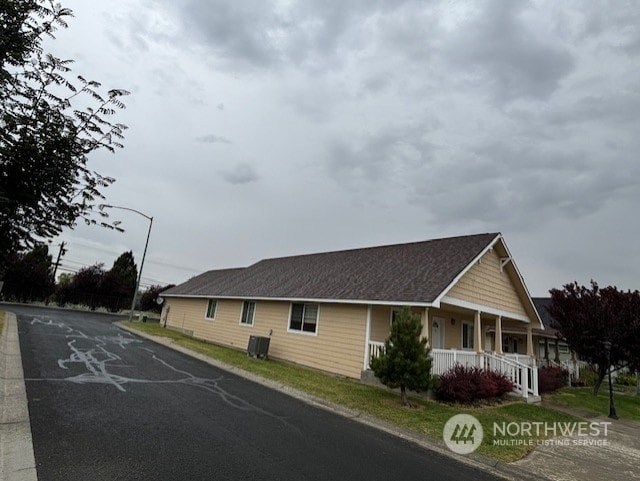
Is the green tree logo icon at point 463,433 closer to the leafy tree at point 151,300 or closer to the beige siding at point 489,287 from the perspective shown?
the beige siding at point 489,287

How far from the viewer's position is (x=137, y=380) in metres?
10.1

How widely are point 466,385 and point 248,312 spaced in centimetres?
1288

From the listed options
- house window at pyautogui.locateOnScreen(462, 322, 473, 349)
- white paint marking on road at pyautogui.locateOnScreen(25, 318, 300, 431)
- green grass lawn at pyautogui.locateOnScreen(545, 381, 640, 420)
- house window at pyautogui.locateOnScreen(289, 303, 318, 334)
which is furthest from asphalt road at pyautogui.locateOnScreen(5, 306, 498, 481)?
house window at pyautogui.locateOnScreen(462, 322, 473, 349)

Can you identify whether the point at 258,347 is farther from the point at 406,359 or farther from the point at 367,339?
the point at 406,359

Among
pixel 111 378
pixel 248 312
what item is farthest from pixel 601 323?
pixel 111 378

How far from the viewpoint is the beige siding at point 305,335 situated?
15.1 meters

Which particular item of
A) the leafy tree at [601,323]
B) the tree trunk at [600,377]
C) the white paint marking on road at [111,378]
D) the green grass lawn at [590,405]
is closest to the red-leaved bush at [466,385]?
the green grass lawn at [590,405]

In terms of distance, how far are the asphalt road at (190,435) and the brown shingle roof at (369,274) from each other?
5901mm

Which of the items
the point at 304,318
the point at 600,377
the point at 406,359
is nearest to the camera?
the point at 406,359

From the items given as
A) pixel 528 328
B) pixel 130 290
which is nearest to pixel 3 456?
pixel 528 328

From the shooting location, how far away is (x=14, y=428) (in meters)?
5.65

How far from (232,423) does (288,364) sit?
398 inches

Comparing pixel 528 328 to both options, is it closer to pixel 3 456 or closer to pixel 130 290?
pixel 3 456

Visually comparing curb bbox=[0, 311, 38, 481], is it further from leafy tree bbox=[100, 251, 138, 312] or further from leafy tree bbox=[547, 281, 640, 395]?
leafy tree bbox=[100, 251, 138, 312]
